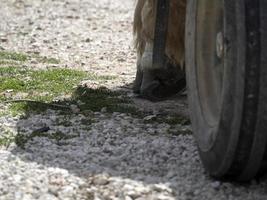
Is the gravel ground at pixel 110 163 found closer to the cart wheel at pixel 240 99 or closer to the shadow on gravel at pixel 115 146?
the shadow on gravel at pixel 115 146

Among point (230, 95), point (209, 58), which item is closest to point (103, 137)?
point (209, 58)

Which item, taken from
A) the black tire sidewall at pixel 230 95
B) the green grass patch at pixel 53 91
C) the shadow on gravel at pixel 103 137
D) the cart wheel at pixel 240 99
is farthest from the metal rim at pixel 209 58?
the green grass patch at pixel 53 91

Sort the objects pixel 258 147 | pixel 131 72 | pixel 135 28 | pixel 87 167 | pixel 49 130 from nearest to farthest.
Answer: pixel 258 147 < pixel 87 167 < pixel 49 130 < pixel 135 28 < pixel 131 72

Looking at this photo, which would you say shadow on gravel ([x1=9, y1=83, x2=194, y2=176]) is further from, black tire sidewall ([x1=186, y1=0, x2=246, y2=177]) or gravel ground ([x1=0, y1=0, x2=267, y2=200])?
black tire sidewall ([x1=186, y1=0, x2=246, y2=177])

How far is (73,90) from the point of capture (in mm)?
6223

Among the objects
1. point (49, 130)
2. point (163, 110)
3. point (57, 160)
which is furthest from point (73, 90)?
point (57, 160)

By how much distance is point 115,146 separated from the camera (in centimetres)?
445

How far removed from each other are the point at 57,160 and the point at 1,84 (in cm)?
240

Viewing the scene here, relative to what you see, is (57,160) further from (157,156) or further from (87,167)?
(157,156)

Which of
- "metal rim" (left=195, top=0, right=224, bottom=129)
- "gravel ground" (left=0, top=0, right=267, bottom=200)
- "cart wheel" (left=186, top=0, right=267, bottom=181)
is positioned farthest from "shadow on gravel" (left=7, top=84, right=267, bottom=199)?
"metal rim" (left=195, top=0, right=224, bottom=129)

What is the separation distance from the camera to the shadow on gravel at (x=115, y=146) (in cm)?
375

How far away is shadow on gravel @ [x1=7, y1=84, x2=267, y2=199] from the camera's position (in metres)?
3.75

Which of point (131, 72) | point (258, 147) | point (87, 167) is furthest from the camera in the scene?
point (131, 72)

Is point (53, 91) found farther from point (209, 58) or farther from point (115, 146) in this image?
point (209, 58)
